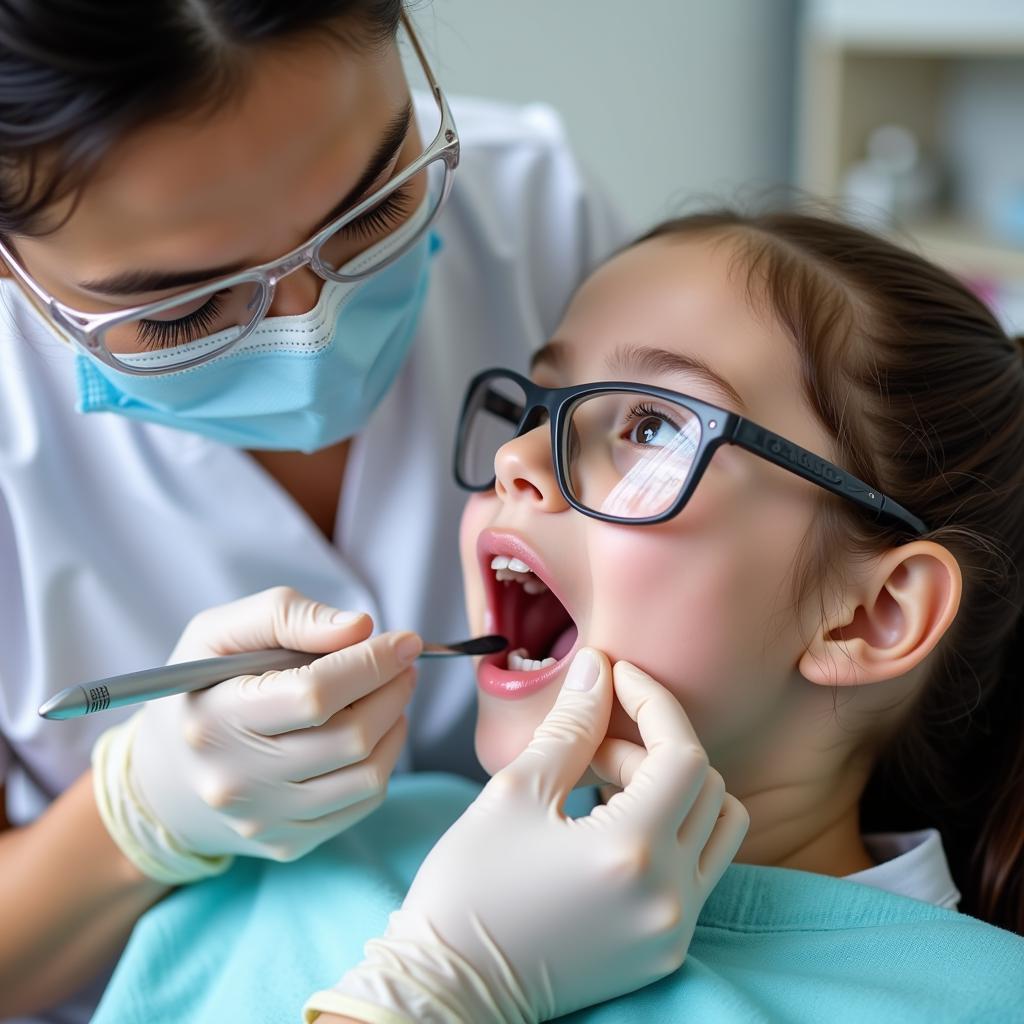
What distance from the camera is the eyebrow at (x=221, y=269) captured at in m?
1.03

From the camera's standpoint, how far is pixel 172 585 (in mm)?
1438

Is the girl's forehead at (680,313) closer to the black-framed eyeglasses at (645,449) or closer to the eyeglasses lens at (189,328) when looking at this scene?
the black-framed eyeglasses at (645,449)

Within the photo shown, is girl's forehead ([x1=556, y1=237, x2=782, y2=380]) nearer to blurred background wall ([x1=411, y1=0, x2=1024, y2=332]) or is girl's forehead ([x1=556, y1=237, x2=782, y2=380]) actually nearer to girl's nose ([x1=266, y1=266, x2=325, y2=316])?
girl's nose ([x1=266, y1=266, x2=325, y2=316])

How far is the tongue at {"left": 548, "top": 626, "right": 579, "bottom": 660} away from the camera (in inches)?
54.6

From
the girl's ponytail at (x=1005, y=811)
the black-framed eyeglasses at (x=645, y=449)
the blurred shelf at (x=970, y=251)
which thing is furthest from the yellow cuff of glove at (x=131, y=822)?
the blurred shelf at (x=970, y=251)

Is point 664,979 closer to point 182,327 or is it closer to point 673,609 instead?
point 673,609

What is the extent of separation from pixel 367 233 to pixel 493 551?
1.20ft

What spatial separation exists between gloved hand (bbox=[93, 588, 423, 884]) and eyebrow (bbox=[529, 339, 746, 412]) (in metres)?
0.37

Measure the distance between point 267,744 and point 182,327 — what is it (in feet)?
1.42

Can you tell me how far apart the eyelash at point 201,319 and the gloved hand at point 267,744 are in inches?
11.2

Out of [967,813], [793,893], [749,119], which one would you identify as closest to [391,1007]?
[793,893]

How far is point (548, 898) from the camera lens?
39.1 inches

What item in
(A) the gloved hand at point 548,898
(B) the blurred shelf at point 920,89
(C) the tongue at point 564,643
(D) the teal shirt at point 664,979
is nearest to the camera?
(A) the gloved hand at point 548,898

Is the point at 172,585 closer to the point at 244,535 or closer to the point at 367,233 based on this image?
the point at 244,535
